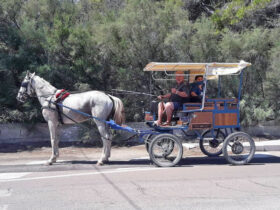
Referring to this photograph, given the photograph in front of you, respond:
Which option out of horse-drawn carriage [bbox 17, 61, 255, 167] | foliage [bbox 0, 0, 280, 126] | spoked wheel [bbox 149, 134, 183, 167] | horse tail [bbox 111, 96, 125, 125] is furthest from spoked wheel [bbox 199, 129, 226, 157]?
foliage [bbox 0, 0, 280, 126]

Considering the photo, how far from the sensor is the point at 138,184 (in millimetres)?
7074

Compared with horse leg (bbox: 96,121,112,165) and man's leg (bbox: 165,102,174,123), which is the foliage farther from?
man's leg (bbox: 165,102,174,123)

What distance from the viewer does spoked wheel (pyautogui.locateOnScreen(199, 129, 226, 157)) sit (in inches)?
393

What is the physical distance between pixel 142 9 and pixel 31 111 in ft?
19.3

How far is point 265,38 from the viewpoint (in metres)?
14.3

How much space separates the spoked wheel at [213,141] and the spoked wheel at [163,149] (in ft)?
4.21

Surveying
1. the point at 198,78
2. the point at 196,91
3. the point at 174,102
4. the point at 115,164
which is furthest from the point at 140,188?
the point at 198,78

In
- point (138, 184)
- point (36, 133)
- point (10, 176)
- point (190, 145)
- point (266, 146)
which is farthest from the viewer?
point (36, 133)

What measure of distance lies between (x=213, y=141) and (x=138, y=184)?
3.67 metres

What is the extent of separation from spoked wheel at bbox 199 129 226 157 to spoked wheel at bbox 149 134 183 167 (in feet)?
4.21

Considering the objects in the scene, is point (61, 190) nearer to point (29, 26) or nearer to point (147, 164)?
point (147, 164)

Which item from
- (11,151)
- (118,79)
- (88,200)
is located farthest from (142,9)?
(88,200)

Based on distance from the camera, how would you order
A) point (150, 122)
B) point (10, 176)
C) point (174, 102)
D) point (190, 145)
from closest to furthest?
point (10, 176)
point (174, 102)
point (150, 122)
point (190, 145)

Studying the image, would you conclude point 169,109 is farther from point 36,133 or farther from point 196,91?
point 36,133
